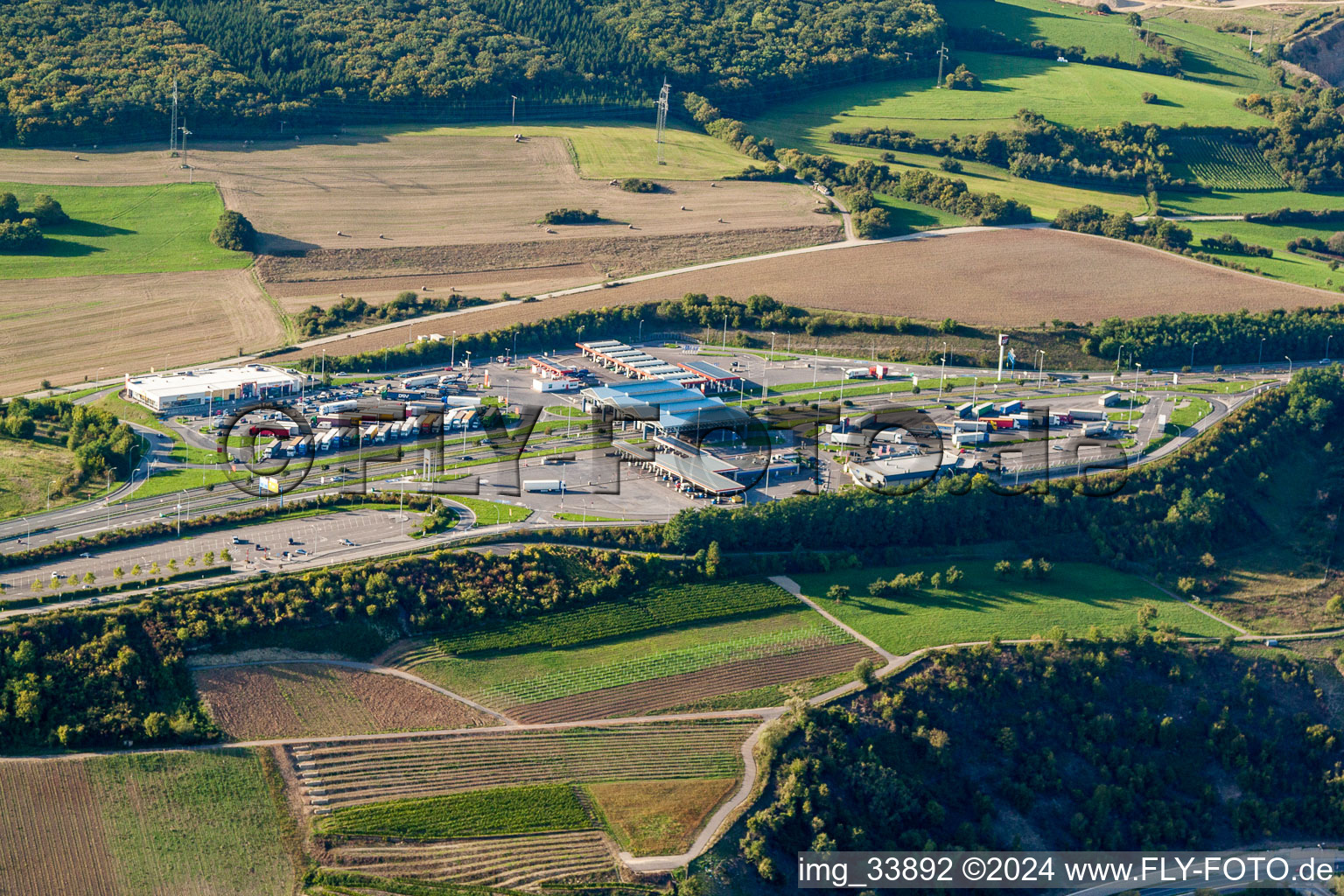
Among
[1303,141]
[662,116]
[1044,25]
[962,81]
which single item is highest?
[1044,25]

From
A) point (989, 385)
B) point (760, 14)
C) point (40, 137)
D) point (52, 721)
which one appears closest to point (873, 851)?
point (52, 721)

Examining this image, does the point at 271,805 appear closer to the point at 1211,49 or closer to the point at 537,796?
the point at 537,796

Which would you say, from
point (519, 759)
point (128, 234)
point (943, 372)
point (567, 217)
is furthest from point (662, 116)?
point (519, 759)

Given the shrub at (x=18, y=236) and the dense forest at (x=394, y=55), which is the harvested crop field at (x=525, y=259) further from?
→ the dense forest at (x=394, y=55)

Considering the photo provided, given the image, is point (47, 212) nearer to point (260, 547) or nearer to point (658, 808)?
point (260, 547)

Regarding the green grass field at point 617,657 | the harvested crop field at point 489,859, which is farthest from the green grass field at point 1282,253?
the harvested crop field at point 489,859

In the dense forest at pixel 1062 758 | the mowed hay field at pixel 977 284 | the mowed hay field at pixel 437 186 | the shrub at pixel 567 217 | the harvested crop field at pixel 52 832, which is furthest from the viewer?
the shrub at pixel 567 217

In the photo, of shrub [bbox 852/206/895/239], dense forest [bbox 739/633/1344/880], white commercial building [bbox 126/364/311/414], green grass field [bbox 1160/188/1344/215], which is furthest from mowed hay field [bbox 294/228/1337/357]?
dense forest [bbox 739/633/1344/880]
